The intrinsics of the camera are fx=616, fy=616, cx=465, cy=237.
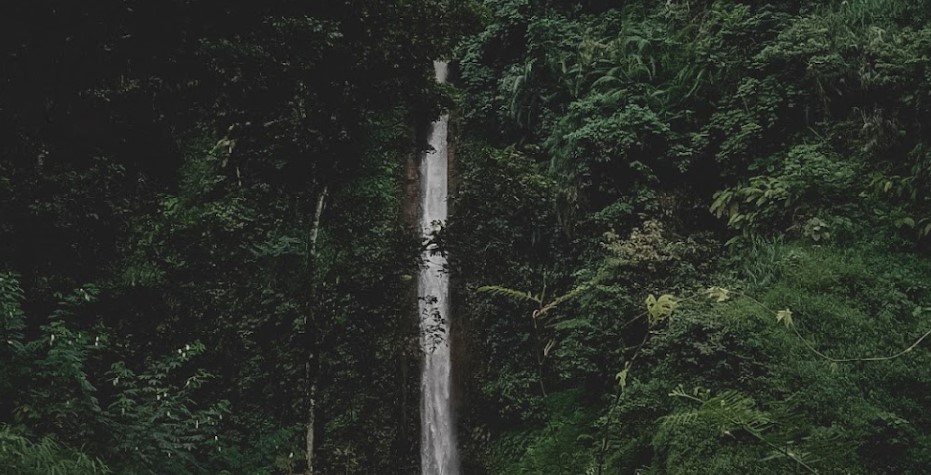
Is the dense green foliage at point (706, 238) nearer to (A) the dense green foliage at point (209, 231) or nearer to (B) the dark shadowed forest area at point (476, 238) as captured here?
(B) the dark shadowed forest area at point (476, 238)

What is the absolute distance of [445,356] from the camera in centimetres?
1364

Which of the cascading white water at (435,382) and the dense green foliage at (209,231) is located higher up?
the dense green foliage at (209,231)

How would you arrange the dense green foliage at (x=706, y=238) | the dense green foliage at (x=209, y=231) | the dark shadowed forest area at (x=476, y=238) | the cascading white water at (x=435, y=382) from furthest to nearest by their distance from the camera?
the cascading white water at (x=435, y=382)
the dense green foliage at (x=706, y=238)
the dark shadowed forest area at (x=476, y=238)
the dense green foliage at (x=209, y=231)

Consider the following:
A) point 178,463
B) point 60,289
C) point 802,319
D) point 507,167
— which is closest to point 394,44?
point 507,167

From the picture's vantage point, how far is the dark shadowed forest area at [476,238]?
6.09m

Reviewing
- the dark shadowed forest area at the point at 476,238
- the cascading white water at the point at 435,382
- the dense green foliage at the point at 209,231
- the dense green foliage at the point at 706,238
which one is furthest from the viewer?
the cascading white water at the point at 435,382

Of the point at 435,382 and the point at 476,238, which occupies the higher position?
the point at 476,238

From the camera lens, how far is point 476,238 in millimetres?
11930

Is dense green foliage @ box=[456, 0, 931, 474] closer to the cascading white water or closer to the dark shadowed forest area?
the dark shadowed forest area

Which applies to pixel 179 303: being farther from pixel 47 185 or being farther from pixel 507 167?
pixel 507 167

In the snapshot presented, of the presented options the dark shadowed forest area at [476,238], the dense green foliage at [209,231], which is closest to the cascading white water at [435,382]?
the dark shadowed forest area at [476,238]

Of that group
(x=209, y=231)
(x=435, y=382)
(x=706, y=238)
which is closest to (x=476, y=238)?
(x=435, y=382)

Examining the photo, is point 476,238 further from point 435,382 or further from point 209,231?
point 209,231

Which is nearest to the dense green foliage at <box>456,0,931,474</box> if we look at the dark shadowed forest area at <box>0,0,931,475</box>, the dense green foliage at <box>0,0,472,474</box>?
the dark shadowed forest area at <box>0,0,931,475</box>
